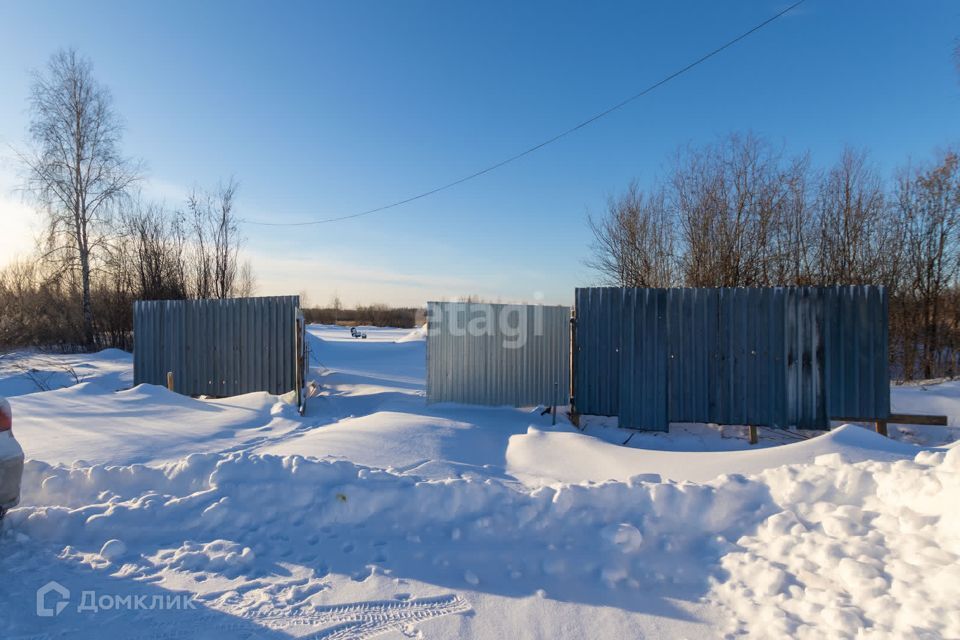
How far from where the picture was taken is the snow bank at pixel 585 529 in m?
2.70

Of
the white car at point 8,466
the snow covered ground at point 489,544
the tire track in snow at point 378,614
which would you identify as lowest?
the tire track in snow at point 378,614

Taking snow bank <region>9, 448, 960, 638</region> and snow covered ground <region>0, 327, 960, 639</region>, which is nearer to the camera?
snow covered ground <region>0, 327, 960, 639</region>

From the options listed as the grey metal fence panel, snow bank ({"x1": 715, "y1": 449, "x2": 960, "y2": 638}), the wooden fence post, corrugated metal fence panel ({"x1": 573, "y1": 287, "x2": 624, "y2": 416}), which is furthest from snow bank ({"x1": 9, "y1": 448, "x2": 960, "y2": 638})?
the wooden fence post

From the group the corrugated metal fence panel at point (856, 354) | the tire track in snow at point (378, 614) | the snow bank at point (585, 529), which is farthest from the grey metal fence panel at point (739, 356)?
the tire track in snow at point (378, 614)

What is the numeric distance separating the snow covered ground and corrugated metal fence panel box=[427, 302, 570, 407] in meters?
2.48

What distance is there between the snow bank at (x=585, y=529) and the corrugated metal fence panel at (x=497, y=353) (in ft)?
12.4

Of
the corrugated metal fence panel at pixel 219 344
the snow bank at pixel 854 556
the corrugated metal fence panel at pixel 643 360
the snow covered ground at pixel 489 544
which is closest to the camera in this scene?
the snow bank at pixel 854 556

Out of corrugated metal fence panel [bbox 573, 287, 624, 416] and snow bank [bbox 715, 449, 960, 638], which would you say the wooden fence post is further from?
corrugated metal fence panel [bbox 573, 287, 624, 416]

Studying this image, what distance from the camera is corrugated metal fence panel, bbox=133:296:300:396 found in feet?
31.2

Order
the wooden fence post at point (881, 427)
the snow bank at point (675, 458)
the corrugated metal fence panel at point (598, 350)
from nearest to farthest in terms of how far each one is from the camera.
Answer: the snow bank at point (675, 458)
the wooden fence post at point (881, 427)
the corrugated metal fence panel at point (598, 350)

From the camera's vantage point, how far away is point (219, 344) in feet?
32.5

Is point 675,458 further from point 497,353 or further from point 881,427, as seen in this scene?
point 881,427

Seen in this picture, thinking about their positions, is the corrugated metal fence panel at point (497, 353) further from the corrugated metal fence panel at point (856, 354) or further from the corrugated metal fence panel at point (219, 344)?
the corrugated metal fence panel at point (856, 354)

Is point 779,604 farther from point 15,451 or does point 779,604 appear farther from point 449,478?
point 15,451
